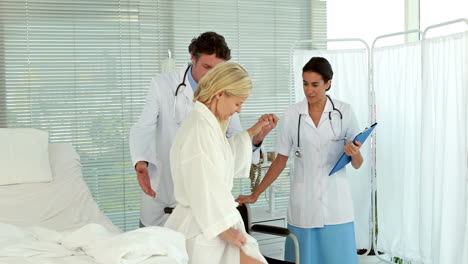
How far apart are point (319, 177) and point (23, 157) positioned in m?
1.71

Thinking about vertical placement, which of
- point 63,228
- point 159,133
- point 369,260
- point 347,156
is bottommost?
point 369,260

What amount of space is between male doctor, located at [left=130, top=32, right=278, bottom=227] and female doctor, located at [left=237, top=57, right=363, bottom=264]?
38 centimetres

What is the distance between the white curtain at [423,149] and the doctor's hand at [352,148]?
675mm

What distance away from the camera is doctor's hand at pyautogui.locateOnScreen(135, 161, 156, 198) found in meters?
2.68

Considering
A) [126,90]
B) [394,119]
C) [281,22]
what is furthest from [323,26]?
[126,90]

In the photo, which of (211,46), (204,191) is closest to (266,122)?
(211,46)

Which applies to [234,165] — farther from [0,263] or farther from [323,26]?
[323,26]

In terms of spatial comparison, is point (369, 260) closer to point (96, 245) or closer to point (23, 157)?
point (23, 157)

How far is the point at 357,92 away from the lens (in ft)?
13.2

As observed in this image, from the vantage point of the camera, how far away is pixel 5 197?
124 inches

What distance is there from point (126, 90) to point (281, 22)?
1.46 meters

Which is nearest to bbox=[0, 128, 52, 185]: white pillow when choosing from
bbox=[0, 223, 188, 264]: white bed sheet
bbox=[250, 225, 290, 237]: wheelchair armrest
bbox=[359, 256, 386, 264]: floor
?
bbox=[0, 223, 188, 264]: white bed sheet

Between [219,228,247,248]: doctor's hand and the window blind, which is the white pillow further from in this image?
[219,228,247,248]: doctor's hand

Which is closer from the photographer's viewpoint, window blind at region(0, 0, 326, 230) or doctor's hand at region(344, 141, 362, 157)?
doctor's hand at region(344, 141, 362, 157)
